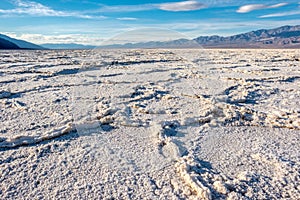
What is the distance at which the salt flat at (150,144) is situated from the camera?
2408 millimetres

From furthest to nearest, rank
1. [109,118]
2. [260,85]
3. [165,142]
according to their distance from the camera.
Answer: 1. [260,85]
2. [109,118]
3. [165,142]

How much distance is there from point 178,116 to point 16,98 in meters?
3.23

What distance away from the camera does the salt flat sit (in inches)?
94.8

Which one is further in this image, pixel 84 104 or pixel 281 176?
pixel 84 104

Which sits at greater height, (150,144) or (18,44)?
(150,144)

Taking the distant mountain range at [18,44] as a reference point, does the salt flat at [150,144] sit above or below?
above

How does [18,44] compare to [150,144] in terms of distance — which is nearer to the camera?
[150,144]

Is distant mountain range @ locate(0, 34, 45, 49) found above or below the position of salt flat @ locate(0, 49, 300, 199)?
below

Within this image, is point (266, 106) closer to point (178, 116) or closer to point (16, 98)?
point (178, 116)

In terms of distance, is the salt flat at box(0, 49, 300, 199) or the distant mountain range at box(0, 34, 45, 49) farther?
the distant mountain range at box(0, 34, 45, 49)

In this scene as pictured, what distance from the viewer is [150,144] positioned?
10.8ft

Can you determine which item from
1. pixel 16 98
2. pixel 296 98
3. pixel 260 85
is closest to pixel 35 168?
pixel 16 98

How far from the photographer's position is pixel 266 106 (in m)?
4.89

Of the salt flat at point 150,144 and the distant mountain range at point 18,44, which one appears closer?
the salt flat at point 150,144
